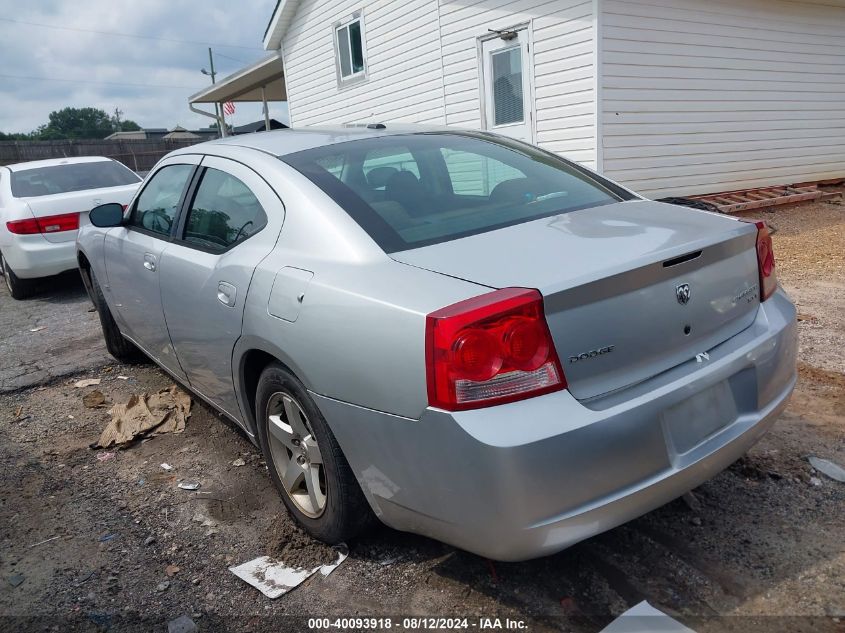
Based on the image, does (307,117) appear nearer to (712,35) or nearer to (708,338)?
(712,35)

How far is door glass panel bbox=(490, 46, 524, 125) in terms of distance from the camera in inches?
377

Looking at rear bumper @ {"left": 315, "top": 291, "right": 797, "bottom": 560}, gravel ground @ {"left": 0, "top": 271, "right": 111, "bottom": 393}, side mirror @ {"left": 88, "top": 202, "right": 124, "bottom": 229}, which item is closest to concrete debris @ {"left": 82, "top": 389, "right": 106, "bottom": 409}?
gravel ground @ {"left": 0, "top": 271, "right": 111, "bottom": 393}

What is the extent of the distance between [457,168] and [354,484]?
1.53 meters

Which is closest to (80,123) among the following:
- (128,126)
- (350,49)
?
(128,126)

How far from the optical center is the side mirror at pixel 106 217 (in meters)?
4.09

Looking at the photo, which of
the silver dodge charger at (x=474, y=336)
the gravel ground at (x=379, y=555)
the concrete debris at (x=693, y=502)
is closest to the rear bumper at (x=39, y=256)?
the gravel ground at (x=379, y=555)

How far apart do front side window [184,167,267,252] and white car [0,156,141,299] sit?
4.78 metres

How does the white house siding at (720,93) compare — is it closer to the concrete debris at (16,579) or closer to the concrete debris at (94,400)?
the concrete debris at (94,400)

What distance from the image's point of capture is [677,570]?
2.38m

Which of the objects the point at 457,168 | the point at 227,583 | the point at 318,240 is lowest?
the point at 227,583

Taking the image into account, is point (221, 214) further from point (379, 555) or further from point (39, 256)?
point (39, 256)

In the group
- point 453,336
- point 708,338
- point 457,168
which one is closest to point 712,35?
point 457,168

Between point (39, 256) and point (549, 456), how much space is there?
287 inches

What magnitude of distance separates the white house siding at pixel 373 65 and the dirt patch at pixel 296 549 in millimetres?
9215
